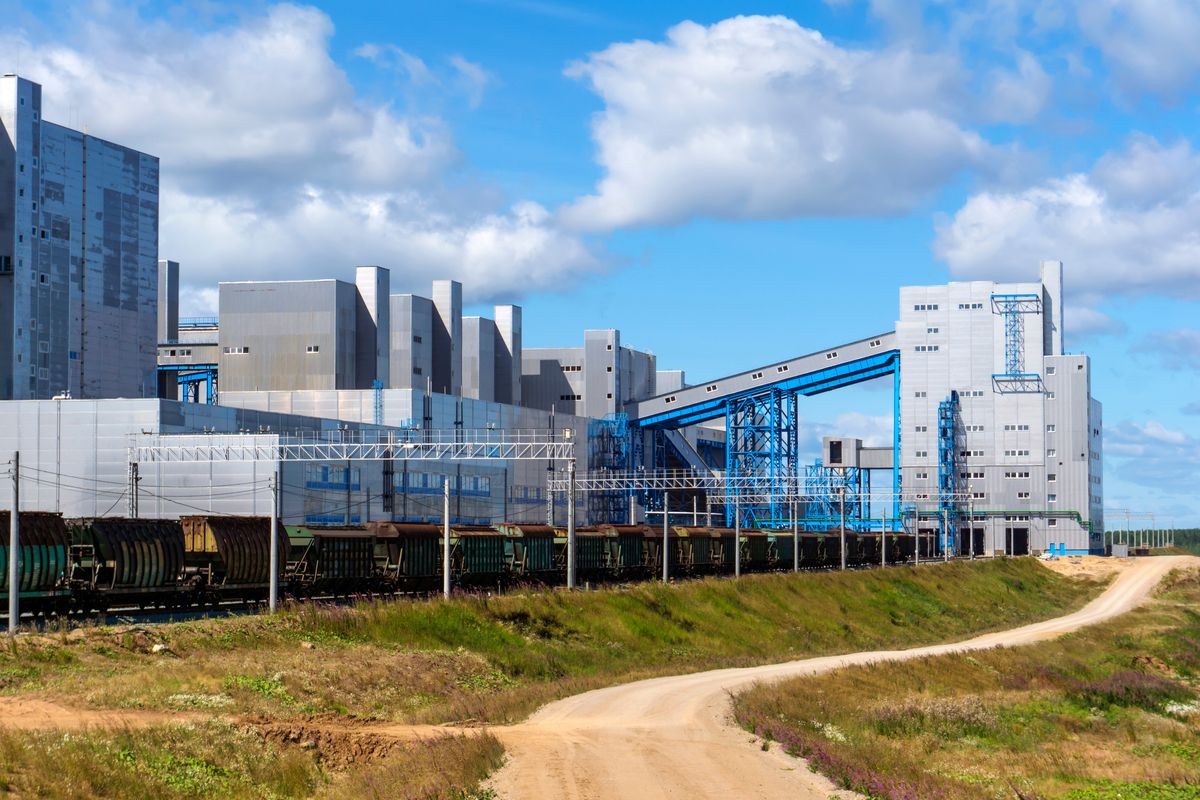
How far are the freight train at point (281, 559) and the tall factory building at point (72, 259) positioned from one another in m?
47.9

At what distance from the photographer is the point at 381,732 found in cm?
2970

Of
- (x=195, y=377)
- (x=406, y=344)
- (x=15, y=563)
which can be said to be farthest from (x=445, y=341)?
(x=15, y=563)

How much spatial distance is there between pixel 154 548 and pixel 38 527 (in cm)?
502

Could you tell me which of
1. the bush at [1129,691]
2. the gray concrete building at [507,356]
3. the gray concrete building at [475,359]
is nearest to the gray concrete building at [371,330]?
the gray concrete building at [475,359]

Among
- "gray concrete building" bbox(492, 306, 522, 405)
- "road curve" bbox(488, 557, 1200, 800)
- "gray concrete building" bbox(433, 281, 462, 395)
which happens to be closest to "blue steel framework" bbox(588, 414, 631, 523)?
"gray concrete building" bbox(492, 306, 522, 405)

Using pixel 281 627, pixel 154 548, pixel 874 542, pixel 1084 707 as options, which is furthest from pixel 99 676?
pixel 874 542

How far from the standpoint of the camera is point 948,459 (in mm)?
147500

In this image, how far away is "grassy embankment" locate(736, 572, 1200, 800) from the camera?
30.1m

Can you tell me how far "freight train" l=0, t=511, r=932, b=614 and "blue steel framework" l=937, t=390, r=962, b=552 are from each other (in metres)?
68.6

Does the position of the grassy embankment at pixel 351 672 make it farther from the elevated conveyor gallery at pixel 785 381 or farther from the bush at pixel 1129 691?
the elevated conveyor gallery at pixel 785 381

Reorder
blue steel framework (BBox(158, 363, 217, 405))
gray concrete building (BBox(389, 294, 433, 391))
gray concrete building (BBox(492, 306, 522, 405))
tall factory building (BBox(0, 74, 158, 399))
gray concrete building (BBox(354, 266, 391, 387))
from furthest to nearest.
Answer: gray concrete building (BBox(492, 306, 522, 405)), blue steel framework (BBox(158, 363, 217, 405)), gray concrete building (BBox(389, 294, 433, 391)), gray concrete building (BBox(354, 266, 391, 387)), tall factory building (BBox(0, 74, 158, 399))

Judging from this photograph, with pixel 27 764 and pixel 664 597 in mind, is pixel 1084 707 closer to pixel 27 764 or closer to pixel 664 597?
pixel 664 597

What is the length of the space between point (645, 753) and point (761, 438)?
121 m

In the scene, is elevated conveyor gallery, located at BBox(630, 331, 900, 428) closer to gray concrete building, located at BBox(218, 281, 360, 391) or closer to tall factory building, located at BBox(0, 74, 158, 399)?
gray concrete building, located at BBox(218, 281, 360, 391)
